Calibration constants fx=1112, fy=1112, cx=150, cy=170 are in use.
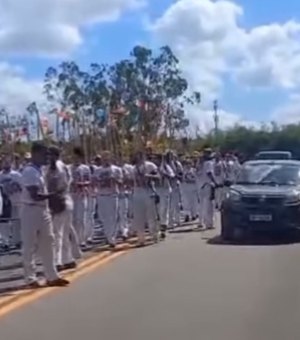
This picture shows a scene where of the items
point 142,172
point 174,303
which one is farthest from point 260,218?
point 174,303

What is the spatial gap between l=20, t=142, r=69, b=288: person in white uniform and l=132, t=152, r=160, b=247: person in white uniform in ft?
23.1

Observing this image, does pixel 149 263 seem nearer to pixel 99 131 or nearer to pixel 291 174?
pixel 291 174

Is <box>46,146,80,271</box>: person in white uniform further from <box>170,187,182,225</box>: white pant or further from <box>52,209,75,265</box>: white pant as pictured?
<box>170,187,182,225</box>: white pant

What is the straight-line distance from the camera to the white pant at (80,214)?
782 inches

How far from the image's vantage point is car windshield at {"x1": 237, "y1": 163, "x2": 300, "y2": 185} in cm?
2350

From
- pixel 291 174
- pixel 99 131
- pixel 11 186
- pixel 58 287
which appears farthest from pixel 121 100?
pixel 58 287

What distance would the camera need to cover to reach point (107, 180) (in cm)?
2114

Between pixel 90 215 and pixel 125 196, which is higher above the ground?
pixel 125 196

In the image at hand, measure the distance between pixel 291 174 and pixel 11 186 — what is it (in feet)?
21.7

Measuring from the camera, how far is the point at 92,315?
12.4m

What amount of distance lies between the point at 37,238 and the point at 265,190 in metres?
8.82

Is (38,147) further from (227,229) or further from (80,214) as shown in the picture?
(227,229)

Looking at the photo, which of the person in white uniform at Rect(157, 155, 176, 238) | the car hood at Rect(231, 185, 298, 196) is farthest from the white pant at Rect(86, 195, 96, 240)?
the car hood at Rect(231, 185, 298, 196)

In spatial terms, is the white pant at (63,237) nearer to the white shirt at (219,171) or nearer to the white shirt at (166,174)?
the white shirt at (166,174)
